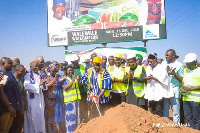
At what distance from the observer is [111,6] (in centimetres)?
1421

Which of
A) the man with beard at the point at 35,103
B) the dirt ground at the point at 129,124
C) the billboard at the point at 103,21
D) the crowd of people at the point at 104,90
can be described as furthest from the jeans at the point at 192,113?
the billboard at the point at 103,21

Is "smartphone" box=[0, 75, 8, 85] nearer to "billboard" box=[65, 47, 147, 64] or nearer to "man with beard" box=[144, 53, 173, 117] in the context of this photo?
"man with beard" box=[144, 53, 173, 117]

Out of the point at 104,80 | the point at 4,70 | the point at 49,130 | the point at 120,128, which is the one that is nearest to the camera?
the point at 120,128

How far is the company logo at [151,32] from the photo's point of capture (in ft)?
43.2

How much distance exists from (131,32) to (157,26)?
1653 millimetres

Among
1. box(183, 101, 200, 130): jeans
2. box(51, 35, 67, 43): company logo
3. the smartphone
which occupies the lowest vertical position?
box(183, 101, 200, 130): jeans

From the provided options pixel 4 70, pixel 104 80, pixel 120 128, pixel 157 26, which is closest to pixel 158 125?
pixel 120 128

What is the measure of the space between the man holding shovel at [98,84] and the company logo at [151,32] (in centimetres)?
940

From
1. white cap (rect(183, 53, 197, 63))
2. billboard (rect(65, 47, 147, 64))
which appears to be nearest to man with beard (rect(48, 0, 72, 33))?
billboard (rect(65, 47, 147, 64))

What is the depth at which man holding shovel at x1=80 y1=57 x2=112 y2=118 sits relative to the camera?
14.6ft

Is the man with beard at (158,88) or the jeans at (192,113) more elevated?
the man with beard at (158,88)

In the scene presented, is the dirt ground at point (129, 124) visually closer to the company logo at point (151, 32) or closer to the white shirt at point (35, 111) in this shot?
the white shirt at point (35, 111)

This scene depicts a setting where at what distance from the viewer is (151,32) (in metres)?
13.2

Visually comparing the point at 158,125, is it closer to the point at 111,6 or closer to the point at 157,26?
the point at 157,26
